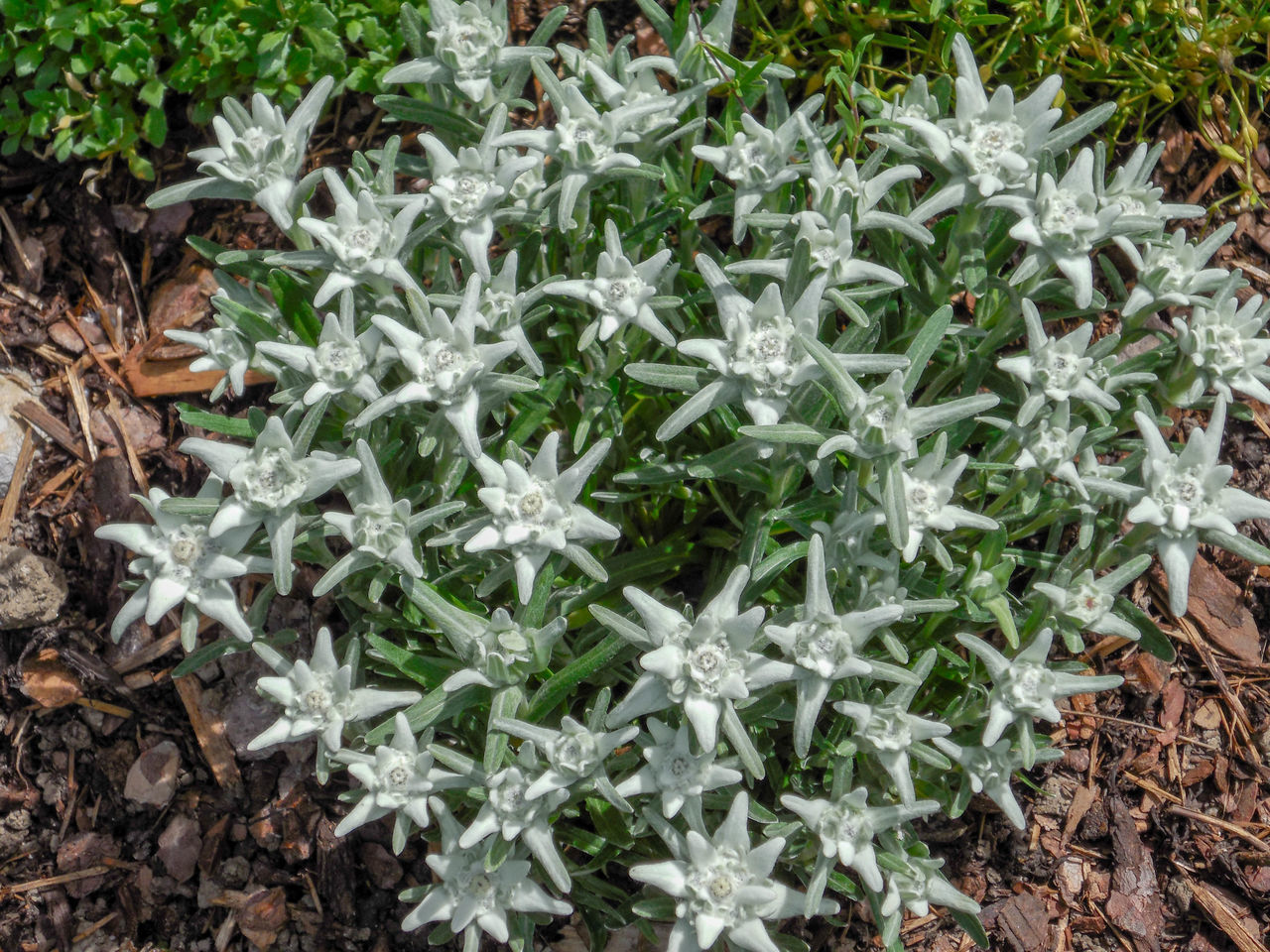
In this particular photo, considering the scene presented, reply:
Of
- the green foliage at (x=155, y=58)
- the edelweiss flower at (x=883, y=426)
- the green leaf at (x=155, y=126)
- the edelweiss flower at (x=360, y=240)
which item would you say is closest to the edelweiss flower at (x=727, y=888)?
the edelweiss flower at (x=883, y=426)

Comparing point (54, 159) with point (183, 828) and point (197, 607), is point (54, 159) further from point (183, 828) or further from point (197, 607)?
point (183, 828)

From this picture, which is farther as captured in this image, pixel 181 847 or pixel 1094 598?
pixel 181 847

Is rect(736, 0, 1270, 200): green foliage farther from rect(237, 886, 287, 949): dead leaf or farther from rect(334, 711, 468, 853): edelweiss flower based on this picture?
rect(237, 886, 287, 949): dead leaf

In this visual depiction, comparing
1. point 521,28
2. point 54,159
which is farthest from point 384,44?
point 54,159

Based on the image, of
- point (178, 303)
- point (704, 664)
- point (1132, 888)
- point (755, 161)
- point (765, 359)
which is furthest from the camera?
point (178, 303)

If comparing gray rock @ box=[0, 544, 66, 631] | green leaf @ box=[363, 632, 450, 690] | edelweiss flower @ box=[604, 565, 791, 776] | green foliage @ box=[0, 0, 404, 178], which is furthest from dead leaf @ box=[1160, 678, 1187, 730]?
gray rock @ box=[0, 544, 66, 631]

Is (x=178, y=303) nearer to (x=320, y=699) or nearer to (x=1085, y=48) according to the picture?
(x=320, y=699)

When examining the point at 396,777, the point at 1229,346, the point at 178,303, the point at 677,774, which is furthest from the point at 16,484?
the point at 1229,346
